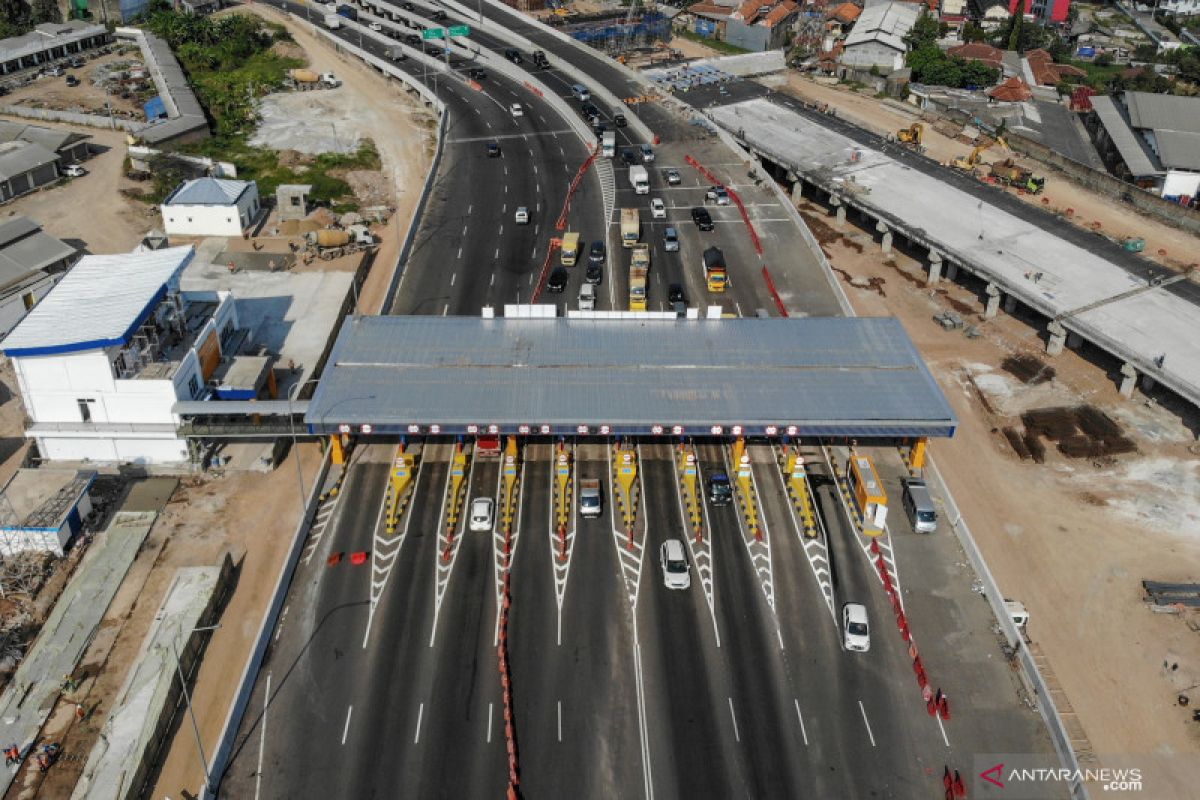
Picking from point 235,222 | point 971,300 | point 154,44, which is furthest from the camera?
point 154,44

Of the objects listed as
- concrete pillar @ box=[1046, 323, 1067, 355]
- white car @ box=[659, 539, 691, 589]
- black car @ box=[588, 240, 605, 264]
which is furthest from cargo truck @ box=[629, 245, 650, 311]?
concrete pillar @ box=[1046, 323, 1067, 355]

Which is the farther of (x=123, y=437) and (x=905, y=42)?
(x=905, y=42)

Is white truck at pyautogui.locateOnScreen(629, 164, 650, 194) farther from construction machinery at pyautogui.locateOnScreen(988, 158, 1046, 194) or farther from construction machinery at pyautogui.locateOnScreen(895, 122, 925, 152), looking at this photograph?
construction machinery at pyautogui.locateOnScreen(988, 158, 1046, 194)

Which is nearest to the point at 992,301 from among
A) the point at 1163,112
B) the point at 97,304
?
the point at 1163,112

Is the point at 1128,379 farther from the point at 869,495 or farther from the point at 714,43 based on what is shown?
the point at 714,43

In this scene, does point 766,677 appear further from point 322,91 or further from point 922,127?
point 322,91

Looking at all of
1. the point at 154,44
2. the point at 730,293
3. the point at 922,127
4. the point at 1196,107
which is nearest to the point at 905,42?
the point at 922,127

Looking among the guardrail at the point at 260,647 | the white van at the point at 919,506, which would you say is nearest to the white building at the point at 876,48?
the white van at the point at 919,506
